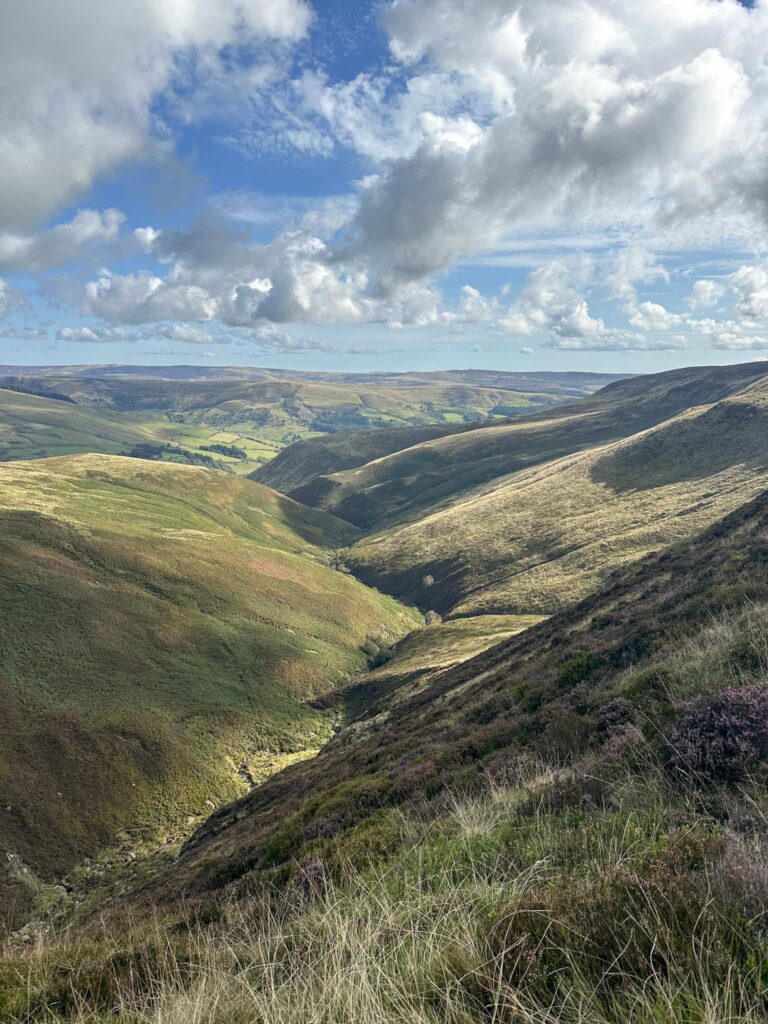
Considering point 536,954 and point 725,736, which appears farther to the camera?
point 725,736

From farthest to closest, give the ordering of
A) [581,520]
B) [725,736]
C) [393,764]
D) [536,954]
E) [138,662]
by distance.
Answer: [581,520], [138,662], [393,764], [725,736], [536,954]

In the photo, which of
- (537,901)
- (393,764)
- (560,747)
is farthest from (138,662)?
(537,901)

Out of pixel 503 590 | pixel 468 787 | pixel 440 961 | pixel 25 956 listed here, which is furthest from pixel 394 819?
pixel 503 590

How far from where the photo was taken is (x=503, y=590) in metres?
105

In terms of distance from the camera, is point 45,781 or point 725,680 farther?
point 45,781

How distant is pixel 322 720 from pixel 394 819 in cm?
6248

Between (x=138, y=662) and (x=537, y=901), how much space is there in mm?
73792

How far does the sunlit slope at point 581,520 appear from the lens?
97938 mm

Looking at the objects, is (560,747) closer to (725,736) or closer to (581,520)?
(725,736)

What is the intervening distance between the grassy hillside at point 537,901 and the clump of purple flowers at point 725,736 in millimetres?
31

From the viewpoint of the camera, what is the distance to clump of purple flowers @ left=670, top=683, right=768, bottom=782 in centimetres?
710

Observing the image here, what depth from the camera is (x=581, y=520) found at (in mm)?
119688

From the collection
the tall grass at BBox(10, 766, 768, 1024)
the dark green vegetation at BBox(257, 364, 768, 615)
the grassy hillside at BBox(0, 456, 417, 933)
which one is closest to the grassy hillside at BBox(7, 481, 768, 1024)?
the tall grass at BBox(10, 766, 768, 1024)

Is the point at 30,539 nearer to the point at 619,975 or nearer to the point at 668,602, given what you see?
the point at 668,602
